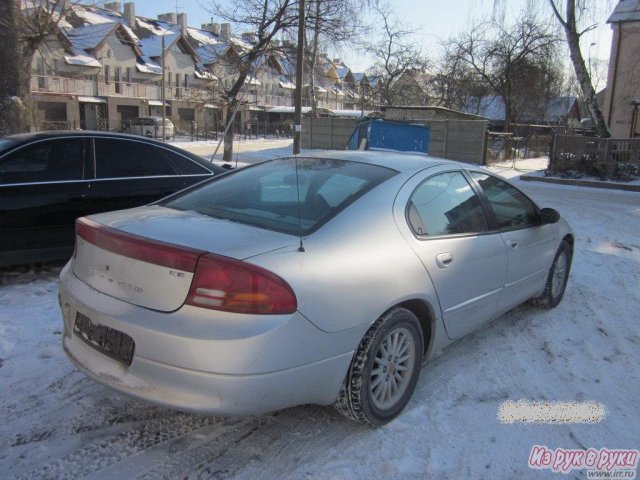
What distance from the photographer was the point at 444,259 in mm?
3396

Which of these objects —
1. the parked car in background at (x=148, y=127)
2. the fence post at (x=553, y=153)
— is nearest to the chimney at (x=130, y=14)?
the parked car in background at (x=148, y=127)

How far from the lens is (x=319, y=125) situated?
1059 inches

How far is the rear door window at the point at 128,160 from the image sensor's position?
5.64m

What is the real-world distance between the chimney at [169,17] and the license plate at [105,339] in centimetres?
6833

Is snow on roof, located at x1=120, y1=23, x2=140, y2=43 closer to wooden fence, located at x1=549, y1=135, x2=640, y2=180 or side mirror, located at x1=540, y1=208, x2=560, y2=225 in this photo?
wooden fence, located at x1=549, y1=135, x2=640, y2=180

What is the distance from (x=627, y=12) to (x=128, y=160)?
23108mm

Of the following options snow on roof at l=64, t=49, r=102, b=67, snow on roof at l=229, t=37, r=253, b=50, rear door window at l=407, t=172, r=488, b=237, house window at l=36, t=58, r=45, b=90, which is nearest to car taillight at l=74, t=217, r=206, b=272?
rear door window at l=407, t=172, r=488, b=237

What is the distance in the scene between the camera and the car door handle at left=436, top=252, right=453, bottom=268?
3352 millimetres

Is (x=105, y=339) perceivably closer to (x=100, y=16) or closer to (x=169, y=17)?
(x=100, y=16)

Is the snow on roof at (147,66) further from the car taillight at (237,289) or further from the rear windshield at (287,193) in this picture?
the car taillight at (237,289)

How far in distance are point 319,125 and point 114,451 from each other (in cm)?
2497

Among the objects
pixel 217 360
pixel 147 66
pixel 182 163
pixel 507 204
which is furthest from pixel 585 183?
pixel 147 66

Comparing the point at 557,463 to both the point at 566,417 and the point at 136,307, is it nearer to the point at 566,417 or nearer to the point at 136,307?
the point at 566,417

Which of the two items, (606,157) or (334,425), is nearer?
(334,425)
